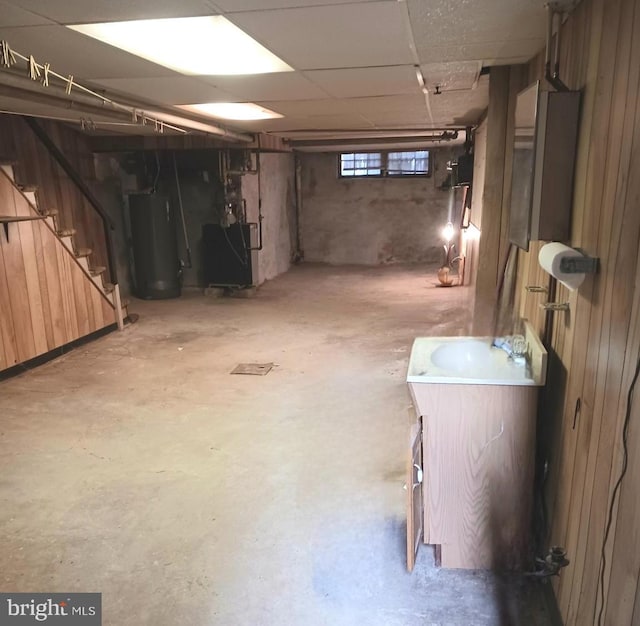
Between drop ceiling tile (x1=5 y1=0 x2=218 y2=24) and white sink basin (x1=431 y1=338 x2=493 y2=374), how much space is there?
1542 millimetres

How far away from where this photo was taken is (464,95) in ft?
11.5

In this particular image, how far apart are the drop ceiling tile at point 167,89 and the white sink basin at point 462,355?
77.9 inches

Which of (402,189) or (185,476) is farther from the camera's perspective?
(402,189)

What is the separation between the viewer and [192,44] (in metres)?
2.16

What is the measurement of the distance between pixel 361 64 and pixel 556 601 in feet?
7.79

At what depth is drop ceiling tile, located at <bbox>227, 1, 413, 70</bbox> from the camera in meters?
1.76

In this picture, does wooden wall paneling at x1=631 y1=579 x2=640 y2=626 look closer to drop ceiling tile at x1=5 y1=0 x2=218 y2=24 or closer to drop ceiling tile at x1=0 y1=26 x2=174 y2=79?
drop ceiling tile at x1=5 y1=0 x2=218 y2=24

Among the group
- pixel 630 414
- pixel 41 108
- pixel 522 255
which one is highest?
pixel 41 108

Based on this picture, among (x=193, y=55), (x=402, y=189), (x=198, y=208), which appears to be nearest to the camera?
(x=193, y=55)

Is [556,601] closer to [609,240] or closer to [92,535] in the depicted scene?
[609,240]

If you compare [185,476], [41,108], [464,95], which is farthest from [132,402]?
[464,95]

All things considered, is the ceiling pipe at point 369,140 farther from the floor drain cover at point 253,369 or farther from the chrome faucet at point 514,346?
the chrome faucet at point 514,346

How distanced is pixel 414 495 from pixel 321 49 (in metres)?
1.86

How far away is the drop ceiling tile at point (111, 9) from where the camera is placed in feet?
5.40
